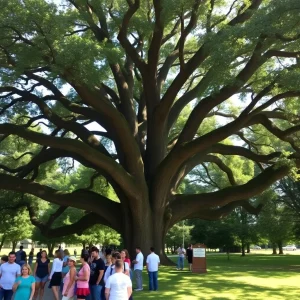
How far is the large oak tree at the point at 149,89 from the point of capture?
14.0 metres

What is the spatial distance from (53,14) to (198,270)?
12.9 metres

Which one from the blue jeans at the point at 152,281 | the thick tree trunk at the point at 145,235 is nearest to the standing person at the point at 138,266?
the blue jeans at the point at 152,281

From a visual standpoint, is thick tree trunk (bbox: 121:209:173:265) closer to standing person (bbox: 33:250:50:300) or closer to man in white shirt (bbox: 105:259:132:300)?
standing person (bbox: 33:250:50:300)

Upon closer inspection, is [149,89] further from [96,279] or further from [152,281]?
[96,279]

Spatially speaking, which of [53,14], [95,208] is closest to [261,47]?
[53,14]

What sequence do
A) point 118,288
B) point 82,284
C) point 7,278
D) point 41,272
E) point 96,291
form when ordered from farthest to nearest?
1. point 41,272
2. point 96,291
3. point 7,278
4. point 82,284
5. point 118,288

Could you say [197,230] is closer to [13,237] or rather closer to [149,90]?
[13,237]

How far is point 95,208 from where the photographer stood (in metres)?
22.2

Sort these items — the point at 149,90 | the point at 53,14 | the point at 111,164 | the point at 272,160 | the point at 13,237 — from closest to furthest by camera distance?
1. the point at 53,14
2. the point at 111,164
3. the point at 149,90
4. the point at 272,160
5. the point at 13,237

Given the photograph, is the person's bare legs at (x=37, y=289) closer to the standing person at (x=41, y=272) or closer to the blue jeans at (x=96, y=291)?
the standing person at (x=41, y=272)

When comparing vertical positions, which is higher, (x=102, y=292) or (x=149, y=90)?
(x=149, y=90)

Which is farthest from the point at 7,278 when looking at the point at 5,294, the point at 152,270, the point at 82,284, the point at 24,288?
the point at 152,270

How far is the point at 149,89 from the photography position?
21.7m

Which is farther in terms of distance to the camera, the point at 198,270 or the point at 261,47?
the point at 198,270
